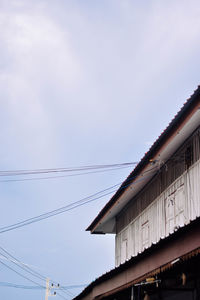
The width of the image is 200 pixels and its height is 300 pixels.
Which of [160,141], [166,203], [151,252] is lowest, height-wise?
[151,252]

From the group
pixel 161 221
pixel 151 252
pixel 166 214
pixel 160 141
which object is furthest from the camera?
pixel 161 221

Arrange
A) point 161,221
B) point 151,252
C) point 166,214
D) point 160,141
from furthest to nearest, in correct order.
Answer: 1. point 161,221
2. point 166,214
3. point 160,141
4. point 151,252

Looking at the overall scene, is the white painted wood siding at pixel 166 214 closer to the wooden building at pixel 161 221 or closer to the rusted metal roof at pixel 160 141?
the wooden building at pixel 161 221

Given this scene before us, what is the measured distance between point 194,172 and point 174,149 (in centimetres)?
128

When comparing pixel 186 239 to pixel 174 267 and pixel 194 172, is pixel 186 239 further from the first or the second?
pixel 194 172

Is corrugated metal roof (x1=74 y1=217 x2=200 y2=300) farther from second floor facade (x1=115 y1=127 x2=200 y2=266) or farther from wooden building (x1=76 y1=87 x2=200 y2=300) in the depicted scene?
second floor facade (x1=115 y1=127 x2=200 y2=266)

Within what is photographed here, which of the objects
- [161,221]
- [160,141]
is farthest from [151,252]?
[161,221]

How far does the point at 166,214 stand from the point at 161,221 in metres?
0.48

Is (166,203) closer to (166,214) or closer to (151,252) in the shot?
(166,214)

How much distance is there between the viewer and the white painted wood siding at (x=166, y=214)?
479 inches

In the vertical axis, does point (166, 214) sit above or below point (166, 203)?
below

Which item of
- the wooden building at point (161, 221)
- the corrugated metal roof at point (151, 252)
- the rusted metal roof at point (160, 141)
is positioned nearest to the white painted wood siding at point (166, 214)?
the wooden building at point (161, 221)

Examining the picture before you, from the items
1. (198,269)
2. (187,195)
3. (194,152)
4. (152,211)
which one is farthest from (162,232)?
(198,269)

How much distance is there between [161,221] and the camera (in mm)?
14383
